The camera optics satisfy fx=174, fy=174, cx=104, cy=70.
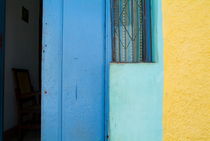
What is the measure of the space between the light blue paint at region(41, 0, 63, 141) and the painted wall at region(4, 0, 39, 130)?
74.2 inches

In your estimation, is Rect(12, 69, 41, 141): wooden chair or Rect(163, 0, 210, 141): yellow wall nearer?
Rect(163, 0, 210, 141): yellow wall

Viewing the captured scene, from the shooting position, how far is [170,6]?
103cm

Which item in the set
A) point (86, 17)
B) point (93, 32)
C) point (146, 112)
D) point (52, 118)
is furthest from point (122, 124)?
point (86, 17)

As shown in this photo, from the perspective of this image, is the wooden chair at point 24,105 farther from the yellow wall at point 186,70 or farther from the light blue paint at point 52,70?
the yellow wall at point 186,70

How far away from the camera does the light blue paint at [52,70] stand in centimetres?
107

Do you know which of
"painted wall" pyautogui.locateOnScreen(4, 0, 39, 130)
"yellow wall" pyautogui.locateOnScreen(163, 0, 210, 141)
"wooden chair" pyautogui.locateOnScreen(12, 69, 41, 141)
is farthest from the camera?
"painted wall" pyautogui.locateOnScreen(4, 0, 39, 130)

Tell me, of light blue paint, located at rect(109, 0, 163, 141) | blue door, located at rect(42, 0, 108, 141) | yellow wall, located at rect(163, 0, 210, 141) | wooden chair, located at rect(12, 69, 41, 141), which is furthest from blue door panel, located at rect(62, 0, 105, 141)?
wooden chair, located at rect(12, 69, 41, 141)

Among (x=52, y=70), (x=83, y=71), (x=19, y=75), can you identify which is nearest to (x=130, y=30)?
(x=83, y=71)

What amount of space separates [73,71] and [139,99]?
43 cm

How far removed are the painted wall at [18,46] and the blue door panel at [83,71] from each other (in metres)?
1.98

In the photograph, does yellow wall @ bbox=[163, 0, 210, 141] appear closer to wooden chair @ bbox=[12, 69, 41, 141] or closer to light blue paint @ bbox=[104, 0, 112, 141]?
light blue paint @ bbox=[104, 0, 112, 141]

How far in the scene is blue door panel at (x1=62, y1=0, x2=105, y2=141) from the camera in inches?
42.1

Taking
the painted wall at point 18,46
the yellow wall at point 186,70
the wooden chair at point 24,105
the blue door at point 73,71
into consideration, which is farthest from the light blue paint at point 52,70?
the painted wall at point 18,46

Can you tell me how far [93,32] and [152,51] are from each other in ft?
1.27
